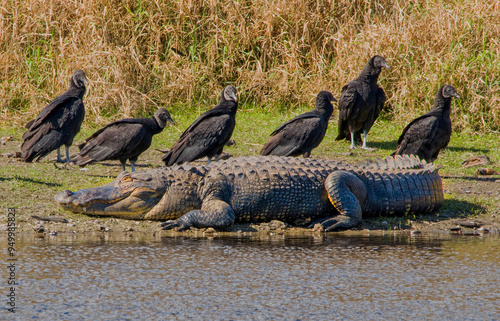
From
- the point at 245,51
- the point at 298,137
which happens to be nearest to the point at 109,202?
the point at 298,137

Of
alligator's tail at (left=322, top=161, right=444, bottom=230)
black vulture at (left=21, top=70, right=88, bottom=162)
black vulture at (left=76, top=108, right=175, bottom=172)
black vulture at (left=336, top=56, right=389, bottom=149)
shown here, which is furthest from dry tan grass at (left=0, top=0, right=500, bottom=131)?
alligator's tail at (left=322, top=161, right=444, bottom=230)

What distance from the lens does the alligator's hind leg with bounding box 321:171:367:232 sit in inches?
232

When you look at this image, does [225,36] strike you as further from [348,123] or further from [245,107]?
[348,123]

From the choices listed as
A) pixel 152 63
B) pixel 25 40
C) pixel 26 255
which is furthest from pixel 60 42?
pixel 26 255

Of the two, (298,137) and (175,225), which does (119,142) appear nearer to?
(175,225)

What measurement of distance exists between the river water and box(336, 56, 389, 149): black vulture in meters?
4.52

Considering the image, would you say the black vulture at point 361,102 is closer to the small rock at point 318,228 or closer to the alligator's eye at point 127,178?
the small rock at point 318,228

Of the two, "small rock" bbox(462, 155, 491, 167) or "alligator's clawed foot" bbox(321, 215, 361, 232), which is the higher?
"small rock" bbox(462, 155, 491, 167)

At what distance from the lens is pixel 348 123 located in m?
9.87

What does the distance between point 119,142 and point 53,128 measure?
3.70 ft

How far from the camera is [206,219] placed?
5664mm

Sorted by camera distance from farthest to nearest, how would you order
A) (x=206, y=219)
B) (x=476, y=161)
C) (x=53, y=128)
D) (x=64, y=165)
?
(x=476, y=161) < (x=64, y=165) < (x=53, y=128) < (x=206, y=219)

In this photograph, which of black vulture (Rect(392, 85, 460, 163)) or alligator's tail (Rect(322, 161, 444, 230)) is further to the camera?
black vulture (Rect(392, 85, 460, 163))

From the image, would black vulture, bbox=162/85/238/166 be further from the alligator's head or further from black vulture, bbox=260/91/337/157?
the alligator's head
